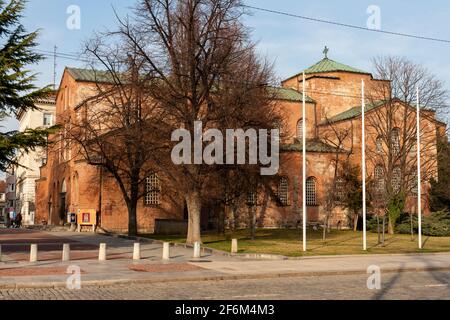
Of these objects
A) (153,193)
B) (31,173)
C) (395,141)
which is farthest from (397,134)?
(31,173)

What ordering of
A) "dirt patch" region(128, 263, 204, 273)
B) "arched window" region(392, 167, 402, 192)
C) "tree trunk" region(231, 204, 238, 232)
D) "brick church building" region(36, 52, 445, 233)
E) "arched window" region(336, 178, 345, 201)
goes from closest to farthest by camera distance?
"dirt patch" region(128, 263, 204, 273), "tree trunk" region(231, 204, 238, 232), "arched window" region(392, 167, 402, 192), "brick church building" region(36, 52, 445, 233), "arched window" region(336, 178, 345, 201)

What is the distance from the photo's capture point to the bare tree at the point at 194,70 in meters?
28.7

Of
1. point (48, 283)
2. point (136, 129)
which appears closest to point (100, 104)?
point (136, 129)

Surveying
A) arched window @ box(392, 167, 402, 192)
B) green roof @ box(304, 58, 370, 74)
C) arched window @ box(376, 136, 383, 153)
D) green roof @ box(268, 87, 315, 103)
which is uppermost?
green roof @ box(304, 58, 370, 74)

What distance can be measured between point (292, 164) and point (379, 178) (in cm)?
910

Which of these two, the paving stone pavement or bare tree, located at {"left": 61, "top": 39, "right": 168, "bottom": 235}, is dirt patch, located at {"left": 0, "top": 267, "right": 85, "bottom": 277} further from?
bare tree, located at {"left": 61, "top": 39, "right": 168, "bottom": 235}

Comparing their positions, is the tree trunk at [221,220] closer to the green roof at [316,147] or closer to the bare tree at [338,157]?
the bare tree at [338,157]

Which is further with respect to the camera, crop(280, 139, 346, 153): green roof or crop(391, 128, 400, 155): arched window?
crop(280, 139, 346, 153): green roof

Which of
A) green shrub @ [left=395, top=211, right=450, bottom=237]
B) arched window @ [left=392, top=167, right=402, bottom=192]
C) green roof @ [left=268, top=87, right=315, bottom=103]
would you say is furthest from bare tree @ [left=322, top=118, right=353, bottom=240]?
green shrub @ [left=395, top=211, right=450, bottom=237]

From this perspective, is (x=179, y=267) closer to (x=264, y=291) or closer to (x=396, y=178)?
(x=264, y=291)

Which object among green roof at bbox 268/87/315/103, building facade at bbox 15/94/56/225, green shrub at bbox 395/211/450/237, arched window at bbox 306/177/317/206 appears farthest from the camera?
building facade at bbox 15/94/56/225

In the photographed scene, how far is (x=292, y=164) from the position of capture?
53750mm

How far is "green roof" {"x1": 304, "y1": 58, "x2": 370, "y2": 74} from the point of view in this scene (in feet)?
211
